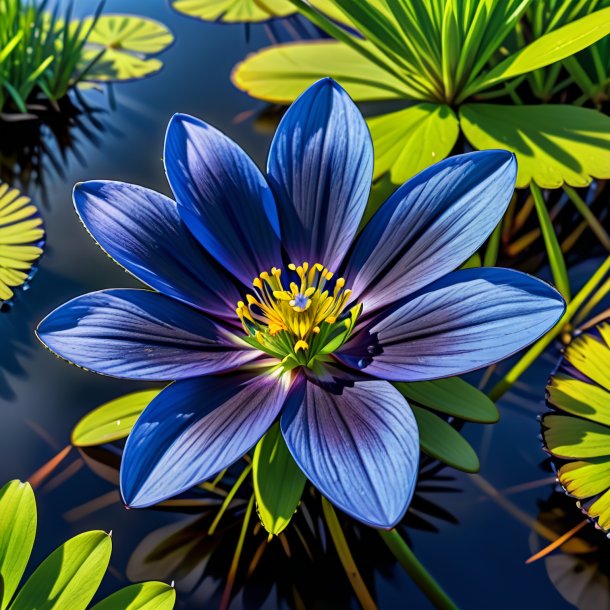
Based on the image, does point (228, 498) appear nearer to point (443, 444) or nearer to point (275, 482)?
point (275, 482)

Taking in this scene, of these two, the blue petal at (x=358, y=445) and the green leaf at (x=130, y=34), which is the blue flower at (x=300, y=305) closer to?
the blue petal at (x=358, y=445)

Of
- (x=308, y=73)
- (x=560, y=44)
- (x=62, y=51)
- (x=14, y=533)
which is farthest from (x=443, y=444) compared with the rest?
(x=62, y=51)

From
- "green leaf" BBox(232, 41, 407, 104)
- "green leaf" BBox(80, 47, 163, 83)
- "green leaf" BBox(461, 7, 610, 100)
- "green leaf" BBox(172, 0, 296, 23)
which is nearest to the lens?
"green leaf" BBox(461, 7, 610, 100)

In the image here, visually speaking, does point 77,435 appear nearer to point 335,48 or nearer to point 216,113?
point 216,113

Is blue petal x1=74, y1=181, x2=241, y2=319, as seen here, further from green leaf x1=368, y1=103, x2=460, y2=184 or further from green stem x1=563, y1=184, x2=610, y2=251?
green stem x1=563, y1=184, x2=610, y2=251

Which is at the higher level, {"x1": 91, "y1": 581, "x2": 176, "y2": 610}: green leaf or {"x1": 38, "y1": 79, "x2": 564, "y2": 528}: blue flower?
{"x1": 38, "y1": 79, "x2": 564, "y2": 528}: blue flower

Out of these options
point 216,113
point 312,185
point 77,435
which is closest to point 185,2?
point 216,113

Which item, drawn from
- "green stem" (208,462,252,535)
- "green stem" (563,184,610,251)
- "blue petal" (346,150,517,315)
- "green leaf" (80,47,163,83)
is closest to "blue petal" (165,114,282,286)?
"blue petal" (346,150,517,315)

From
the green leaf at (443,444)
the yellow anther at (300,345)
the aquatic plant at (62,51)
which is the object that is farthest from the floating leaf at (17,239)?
the green leaf at (443,444)
